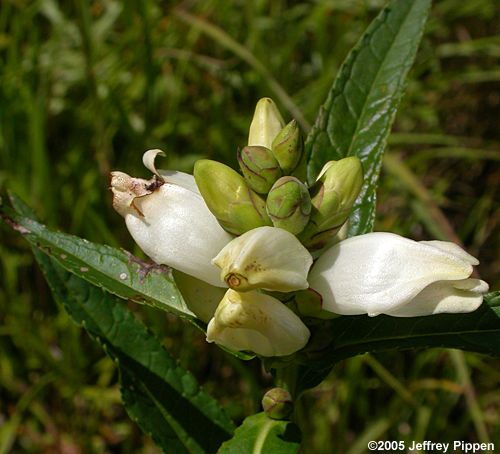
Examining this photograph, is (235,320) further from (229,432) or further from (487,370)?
(487,370)

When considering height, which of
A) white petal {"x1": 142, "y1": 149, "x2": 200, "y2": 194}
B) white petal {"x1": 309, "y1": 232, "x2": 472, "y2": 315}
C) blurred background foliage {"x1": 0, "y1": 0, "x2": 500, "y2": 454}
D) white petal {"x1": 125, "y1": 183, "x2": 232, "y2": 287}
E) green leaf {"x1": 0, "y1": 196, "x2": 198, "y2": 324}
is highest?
white petal {"x1": 142, "y1": 149, "x2": 200, "y2": 194}

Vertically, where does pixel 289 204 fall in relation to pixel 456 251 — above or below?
above

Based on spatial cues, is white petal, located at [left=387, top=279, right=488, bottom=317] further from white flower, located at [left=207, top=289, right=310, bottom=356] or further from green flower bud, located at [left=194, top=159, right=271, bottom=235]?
green flower bud, located at [left=194, top=159, right=271, bottom=235]

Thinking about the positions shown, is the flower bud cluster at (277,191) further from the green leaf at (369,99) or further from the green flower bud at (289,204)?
the green leaf at (369,99)

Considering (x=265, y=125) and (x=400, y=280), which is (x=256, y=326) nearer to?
(x=400, y=280)

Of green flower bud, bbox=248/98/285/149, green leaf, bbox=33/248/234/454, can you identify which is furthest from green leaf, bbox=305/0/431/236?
green leaf, bbox=33/248/234/454

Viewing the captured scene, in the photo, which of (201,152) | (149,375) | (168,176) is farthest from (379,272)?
(201,152)

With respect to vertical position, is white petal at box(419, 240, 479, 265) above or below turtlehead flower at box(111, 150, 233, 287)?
below
